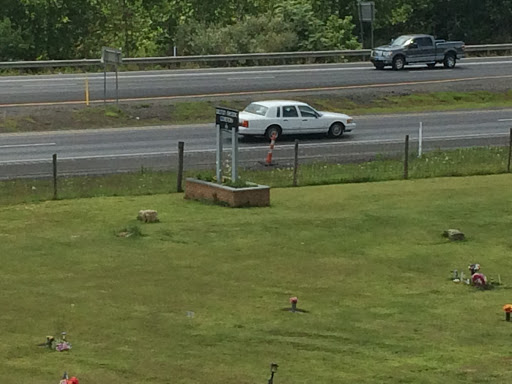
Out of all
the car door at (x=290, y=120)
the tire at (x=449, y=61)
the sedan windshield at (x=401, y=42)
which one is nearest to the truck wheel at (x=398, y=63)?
the sedan windshield at (x=401, y=42)

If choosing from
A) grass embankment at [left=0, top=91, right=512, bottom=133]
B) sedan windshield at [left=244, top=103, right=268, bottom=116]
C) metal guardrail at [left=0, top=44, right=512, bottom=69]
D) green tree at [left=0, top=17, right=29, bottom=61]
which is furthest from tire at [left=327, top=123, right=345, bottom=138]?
green tree at [left=0, top=17, right=29, bottom=61]

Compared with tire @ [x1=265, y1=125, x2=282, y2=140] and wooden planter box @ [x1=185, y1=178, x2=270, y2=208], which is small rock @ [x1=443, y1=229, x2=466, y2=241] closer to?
wooden planter box @ [x1=185, y1=178, x2=270, y2=208]

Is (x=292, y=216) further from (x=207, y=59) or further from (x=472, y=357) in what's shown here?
(x=207, y=59)

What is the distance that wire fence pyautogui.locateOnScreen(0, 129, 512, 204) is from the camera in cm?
2494

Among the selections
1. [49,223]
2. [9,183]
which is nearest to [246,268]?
[49,223]

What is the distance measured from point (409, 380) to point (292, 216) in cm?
1005

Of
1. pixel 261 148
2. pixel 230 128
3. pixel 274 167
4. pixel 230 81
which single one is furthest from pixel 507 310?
pixel 230 81

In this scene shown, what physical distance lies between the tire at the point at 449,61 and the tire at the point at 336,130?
18.1 metres

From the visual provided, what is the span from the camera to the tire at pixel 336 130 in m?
36.3

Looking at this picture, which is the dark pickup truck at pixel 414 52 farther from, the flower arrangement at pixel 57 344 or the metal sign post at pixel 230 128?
the flower arrangement at pixel 57 344

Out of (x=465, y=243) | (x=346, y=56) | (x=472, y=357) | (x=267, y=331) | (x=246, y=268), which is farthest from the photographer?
(x=346, y=56)

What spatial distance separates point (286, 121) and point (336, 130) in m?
1.91

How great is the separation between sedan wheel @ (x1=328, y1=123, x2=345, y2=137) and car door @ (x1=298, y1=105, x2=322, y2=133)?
0.44 m

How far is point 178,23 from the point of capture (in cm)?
5912
